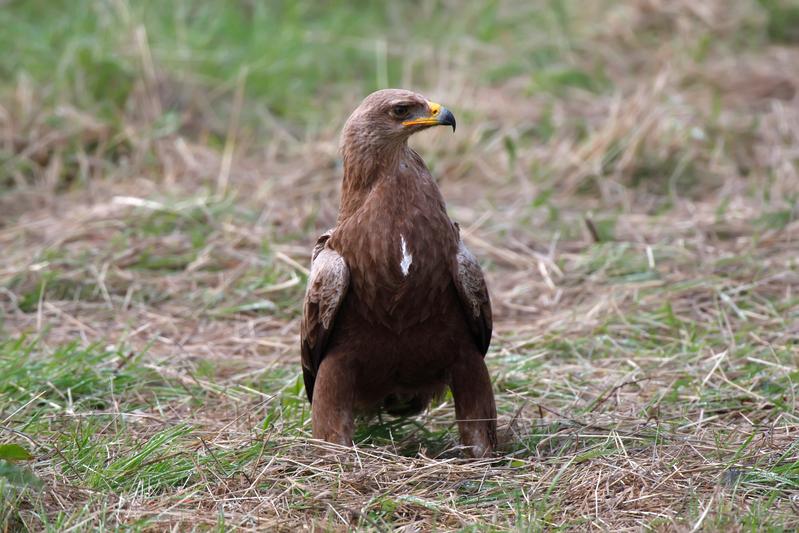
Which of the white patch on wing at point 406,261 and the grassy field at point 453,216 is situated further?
the white patch on wing at point 406,261

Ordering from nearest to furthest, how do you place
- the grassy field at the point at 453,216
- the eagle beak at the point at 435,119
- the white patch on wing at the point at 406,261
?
the grassy field at the point at 453,216 → the white patch on wing at the point at 406,261 → the eagle beak at the point at 435,119

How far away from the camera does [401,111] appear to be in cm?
398

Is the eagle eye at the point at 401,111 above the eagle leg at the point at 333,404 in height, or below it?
above

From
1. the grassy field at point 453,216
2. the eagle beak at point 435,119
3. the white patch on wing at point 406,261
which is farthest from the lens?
the eagle beak at point 435,119

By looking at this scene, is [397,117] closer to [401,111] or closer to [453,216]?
[401,111]

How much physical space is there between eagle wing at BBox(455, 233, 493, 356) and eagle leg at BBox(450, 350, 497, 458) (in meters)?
0.11

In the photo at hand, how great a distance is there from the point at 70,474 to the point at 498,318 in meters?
2.47

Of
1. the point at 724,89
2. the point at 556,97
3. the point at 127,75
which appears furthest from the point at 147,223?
the point at 724,89

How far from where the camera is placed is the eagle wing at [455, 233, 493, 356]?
12.9 feet

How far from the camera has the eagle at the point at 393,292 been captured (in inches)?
152

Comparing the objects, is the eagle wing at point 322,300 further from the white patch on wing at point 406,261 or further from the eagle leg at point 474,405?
the eagle leg at point 474,405

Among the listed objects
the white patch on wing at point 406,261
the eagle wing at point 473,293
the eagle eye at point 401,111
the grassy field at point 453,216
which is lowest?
the grassy field at point 453,216

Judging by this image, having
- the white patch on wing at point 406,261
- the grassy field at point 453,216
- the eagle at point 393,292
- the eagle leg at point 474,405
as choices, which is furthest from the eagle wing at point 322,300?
the eagle leg at point 474,405

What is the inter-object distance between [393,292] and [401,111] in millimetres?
627
